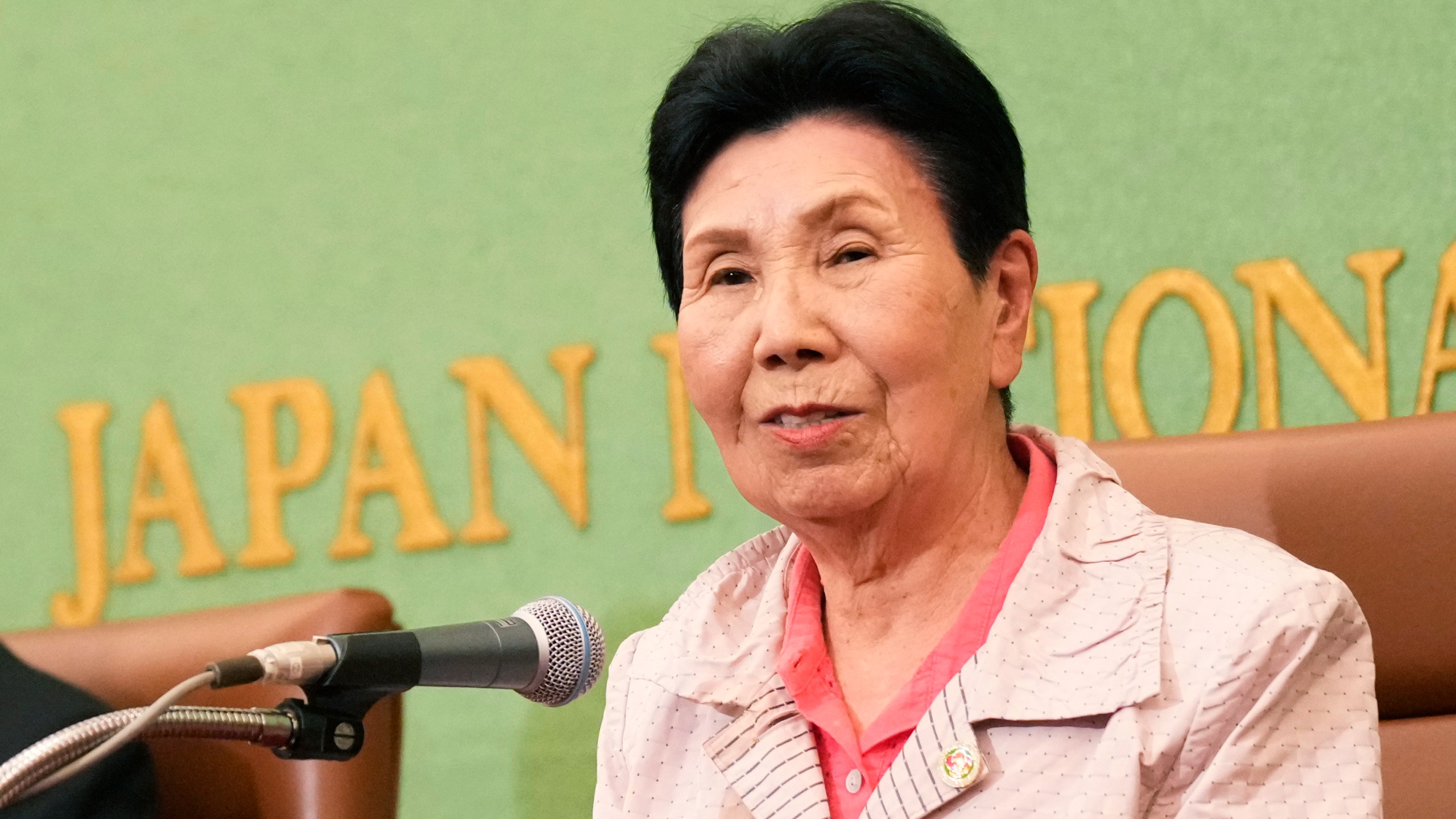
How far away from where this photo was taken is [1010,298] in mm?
1438

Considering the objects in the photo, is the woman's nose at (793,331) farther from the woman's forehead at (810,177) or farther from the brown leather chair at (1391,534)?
the brown leather chair at (1391,534)

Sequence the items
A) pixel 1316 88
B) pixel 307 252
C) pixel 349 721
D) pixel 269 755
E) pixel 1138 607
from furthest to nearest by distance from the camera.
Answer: pixel 307 252, pixel 1316 88, pixel 269 755, pixel 1138 607, pixel 349 721

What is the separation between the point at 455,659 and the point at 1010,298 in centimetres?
67

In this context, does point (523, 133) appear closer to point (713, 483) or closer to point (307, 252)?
point (307, 252)

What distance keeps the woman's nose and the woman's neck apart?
15cm

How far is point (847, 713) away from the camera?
1356mm

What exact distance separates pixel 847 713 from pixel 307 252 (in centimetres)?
157

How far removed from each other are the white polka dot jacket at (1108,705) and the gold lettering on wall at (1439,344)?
92 centimetres

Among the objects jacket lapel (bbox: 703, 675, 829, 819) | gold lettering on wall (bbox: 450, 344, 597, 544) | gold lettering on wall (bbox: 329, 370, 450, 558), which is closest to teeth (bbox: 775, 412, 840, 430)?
jacket lapel (bbox: 703, 675, 829, 819)

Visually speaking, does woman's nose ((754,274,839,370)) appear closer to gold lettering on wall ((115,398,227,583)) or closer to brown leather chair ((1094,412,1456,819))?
brown leather chair ((1094,412,1456,819))

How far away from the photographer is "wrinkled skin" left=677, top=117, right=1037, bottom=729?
131 cm

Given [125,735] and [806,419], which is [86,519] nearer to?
[806,419]

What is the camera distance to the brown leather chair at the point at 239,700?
1702 mm

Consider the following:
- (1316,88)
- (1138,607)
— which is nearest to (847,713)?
(1138,607)
